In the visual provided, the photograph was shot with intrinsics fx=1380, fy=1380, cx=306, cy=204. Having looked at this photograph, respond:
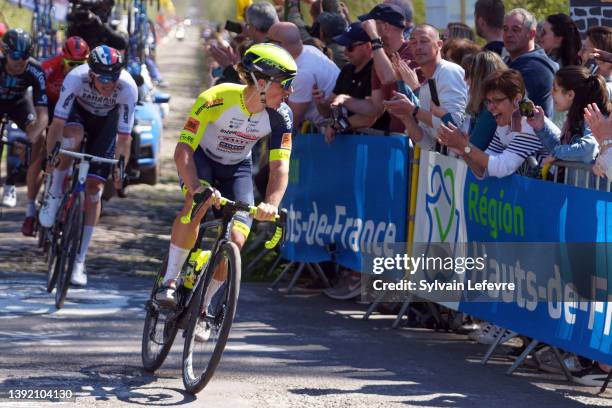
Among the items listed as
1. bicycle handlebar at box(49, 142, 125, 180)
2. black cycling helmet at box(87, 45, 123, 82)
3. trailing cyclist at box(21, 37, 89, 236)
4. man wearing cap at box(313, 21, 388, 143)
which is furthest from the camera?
trailing cyclist at box(21, 37, 89, 236)

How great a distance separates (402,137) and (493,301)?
1.99 m

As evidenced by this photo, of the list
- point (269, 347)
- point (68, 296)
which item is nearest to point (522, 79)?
point (269, 347)

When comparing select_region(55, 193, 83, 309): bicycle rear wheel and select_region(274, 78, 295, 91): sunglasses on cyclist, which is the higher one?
select_region(274, 78, 295, 91): sunglasses on cyclist

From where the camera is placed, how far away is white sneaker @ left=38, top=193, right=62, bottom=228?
11.9m

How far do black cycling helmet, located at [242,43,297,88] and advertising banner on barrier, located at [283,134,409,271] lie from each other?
283cm

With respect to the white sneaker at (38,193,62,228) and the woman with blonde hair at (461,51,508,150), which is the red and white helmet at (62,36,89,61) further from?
the woman with blonde hair at (461,51,508,150)

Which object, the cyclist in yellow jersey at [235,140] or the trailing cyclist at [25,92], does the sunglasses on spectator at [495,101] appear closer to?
the cyclist in yellow jersey at [235,140]

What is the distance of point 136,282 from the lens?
12523 millimetres

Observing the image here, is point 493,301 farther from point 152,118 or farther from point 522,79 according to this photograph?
point 152,118

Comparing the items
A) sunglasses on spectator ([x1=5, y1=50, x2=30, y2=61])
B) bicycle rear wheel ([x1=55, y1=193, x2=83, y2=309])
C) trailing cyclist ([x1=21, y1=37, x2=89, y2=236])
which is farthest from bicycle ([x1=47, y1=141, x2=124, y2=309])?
sunglasses on spectator ([x1=5, y1=50, x2=30, y2=61])

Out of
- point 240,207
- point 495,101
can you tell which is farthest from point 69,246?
point 495,101

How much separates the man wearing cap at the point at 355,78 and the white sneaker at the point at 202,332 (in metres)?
3.83

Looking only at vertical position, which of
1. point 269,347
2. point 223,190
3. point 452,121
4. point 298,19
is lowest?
point 269,347

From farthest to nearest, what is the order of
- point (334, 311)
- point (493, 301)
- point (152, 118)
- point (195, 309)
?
1. point (152, 118)
2. point (334, 311)
3. point (493, 301)
4. point (195, 309)
